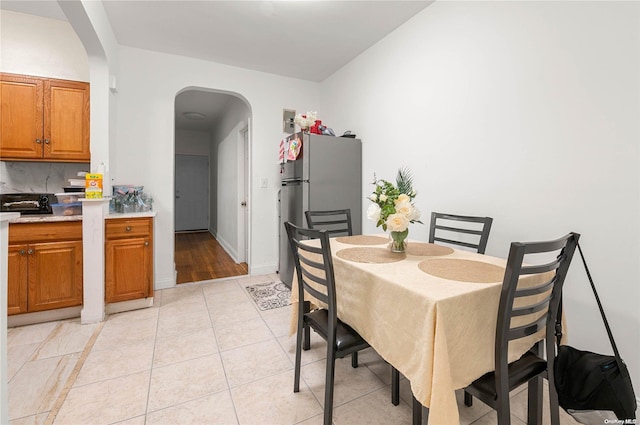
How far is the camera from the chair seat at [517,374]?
3.46ft

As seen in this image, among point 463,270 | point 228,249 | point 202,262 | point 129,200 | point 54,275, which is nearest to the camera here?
point 463,270

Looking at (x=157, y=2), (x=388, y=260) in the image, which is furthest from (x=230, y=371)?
(x=157, y=2)

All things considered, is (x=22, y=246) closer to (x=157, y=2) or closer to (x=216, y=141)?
(x=157, y=2)

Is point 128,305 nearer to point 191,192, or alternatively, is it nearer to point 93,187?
point 93,187

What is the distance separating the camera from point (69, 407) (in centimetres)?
148

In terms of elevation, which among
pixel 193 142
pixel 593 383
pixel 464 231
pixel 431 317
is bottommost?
pixel 593 383

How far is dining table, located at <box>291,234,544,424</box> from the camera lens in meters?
0.95

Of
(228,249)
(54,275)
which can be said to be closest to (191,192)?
(228,249)

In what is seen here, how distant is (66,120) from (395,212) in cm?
314

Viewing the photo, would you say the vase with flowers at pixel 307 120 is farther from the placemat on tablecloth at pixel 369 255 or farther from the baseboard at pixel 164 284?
the baseboard at pixel 164 284

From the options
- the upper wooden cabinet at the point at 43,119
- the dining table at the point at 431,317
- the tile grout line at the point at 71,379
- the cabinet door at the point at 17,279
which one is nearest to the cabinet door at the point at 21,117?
the upper wooden cabinet at the point at 43,119

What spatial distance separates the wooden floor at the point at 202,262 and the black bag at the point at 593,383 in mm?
3375

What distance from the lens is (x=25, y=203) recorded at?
8.07 feet

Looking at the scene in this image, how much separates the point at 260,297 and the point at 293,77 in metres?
2.91
